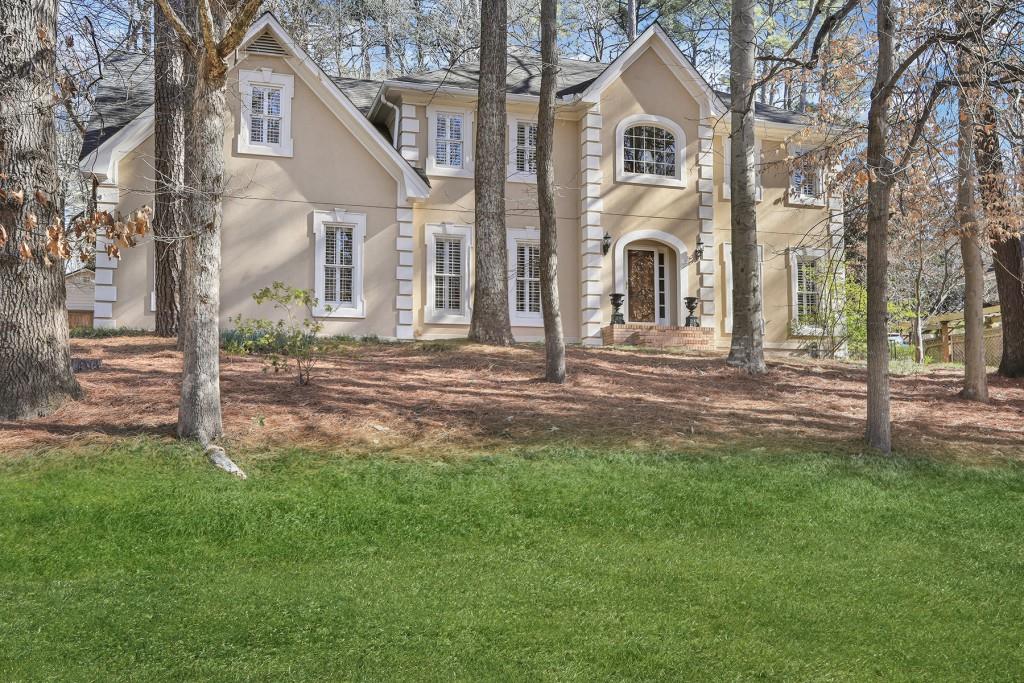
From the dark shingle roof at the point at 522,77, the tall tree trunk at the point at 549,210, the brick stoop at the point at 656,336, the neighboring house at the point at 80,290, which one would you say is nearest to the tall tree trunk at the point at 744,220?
the tall tree trunk at the point at 549,210

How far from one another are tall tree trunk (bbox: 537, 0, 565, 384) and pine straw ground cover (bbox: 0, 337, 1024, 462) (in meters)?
0.46

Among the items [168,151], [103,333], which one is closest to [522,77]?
[168,151]

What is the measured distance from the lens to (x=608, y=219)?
69.0 ft

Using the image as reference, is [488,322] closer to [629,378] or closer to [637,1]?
[629,378]

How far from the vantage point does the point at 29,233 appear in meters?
8.72

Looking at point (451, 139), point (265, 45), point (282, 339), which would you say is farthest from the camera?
point (451, 139)

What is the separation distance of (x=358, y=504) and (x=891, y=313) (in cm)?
2214

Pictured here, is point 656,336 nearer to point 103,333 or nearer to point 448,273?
point 448,273

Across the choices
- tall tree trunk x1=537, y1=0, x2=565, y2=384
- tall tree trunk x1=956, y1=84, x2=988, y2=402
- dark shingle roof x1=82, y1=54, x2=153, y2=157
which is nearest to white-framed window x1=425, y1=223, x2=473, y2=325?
dark shingle roof x1=82, y1=54, x2=153, y2=157

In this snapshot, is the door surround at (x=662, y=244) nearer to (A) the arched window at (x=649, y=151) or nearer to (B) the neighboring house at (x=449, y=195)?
(B) the neighboring house at (x=449, y=195)

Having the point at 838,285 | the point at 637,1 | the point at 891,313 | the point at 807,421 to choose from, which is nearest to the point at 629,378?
the point at 807,421

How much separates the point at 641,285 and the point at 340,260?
7198 mm

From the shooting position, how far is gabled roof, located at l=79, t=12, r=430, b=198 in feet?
56.4

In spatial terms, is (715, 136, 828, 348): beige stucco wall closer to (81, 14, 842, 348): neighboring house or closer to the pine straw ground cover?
(81, 14, 842, 348): neighboring house
